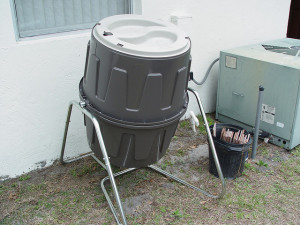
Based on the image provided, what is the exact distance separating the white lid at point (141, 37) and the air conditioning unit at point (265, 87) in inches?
56.2

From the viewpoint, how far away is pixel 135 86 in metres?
2.05

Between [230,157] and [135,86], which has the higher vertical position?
[135,86]

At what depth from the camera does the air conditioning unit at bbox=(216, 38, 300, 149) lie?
3.31 metres

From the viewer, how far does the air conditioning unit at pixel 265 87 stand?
3.31m

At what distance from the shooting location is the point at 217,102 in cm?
402

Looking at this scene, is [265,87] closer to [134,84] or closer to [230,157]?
[230,157]

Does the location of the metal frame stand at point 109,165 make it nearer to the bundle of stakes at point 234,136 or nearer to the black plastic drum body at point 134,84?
the black plastic drum body at point 134,84

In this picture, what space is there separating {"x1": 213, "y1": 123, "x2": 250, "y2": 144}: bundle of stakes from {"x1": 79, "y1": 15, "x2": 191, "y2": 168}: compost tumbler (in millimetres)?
799

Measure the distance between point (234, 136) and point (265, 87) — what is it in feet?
2.47

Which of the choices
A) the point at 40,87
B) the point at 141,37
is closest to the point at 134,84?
the point at 141,37

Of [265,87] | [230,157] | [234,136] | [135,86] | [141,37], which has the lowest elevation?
[230,157]

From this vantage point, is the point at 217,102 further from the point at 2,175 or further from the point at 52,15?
the point at 2,175

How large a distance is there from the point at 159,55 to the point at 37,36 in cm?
122

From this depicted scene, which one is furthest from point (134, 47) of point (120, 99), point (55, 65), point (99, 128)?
point (55, 65)
